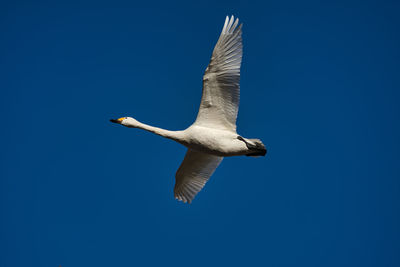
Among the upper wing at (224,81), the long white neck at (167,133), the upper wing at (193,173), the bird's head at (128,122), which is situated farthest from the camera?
the upper wing at (193,173)

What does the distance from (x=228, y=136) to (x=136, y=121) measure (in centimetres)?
214

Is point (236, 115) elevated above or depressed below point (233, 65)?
below

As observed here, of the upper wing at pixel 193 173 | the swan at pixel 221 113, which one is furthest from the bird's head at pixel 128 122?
the upper wing at pixel 193 173

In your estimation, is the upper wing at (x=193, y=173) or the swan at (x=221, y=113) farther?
the upper wing at (x=193, y=173)

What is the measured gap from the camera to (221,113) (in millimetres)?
11180

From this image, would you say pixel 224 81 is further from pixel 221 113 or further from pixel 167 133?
pixel 167 133

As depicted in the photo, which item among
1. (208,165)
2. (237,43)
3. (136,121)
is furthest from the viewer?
(208,165)

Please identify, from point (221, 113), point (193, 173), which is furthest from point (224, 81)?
point (193, 173)

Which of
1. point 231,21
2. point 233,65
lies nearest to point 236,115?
point 233,65

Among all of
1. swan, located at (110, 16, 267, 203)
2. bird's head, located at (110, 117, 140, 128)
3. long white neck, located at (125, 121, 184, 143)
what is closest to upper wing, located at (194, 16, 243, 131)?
swan, located at (110, 16, 267, 203)

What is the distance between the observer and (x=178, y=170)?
1267 cm

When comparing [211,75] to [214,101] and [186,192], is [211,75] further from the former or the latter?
[186,192]

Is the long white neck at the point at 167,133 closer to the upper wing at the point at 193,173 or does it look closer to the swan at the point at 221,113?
the swan at the point at 221,113

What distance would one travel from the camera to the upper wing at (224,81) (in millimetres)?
10594
